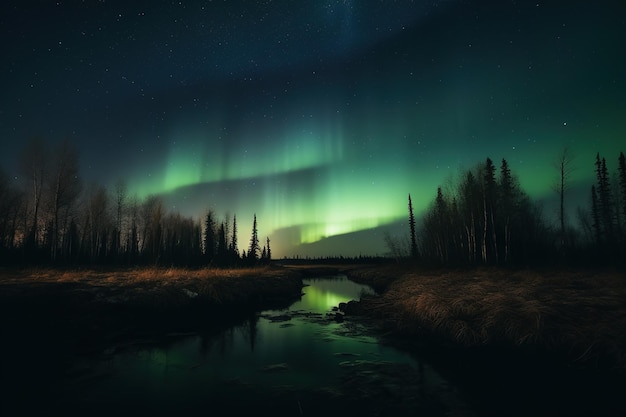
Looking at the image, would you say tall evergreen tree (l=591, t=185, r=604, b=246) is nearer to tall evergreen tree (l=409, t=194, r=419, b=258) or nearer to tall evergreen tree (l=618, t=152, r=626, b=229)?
tall evergreen tree (l=618, t=152, r=626, b=229)

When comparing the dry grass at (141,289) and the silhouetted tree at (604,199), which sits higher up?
the silhouetted tree at (604,199)

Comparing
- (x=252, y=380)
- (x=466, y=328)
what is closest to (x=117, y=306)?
(x=252, y=380)

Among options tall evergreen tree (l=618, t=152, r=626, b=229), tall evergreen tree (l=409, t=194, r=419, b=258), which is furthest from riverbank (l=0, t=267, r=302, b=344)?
tall evergreen tree (l=618, t=152, r=626, b=229)

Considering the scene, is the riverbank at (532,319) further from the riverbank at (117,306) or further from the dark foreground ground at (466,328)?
the riverbank at (117,306)

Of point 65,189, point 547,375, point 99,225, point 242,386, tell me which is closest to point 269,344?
point 242,386

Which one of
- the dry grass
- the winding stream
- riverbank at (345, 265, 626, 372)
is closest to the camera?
the winding stream

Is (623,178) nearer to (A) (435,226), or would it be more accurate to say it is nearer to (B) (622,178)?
(B) (622,178)

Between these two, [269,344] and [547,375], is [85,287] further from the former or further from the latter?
[547,375]

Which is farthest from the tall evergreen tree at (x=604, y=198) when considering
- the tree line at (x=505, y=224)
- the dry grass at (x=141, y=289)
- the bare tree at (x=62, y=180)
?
the bare tree at (x=62, y=180)

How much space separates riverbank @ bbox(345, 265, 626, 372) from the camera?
1054 centimetres

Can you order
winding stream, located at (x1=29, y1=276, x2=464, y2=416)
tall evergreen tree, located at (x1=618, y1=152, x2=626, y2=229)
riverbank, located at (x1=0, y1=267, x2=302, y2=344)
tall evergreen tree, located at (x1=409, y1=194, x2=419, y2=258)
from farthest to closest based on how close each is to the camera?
tall evergreen tree, located at (x1=409, y1=194, x2=419, y2=258) → tall evergreen tree, located at (x1=618, y1=152, x2=626, y2=229) → riverbank, located at (x1=0, y1=267, x2=302, y2=344) → winding stream, located at (x1=29, y1=276, x2=464, y2=416)

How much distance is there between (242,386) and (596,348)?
12.0 m

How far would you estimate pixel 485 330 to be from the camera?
13.0m

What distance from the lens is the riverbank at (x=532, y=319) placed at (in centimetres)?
1054
